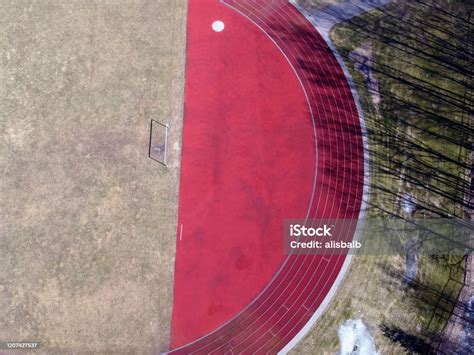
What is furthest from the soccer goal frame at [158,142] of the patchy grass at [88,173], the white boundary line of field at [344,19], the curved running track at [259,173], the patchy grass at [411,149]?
the patchy grass at [411,149]

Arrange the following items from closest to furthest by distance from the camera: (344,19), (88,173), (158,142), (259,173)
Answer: (259,173)
(88,173)
(158,142)
(344,19)

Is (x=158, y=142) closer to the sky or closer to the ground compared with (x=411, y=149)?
closer to the ground

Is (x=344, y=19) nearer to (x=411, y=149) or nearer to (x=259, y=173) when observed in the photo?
(x=411, y=149)

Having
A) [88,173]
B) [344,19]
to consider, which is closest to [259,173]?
[88,173]

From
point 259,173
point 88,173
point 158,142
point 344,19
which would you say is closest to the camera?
point 259,173

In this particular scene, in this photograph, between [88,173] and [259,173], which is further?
[88,173]

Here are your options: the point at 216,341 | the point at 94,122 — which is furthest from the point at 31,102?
the point at 216,341

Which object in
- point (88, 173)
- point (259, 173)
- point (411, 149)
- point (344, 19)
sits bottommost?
point (88, 173)

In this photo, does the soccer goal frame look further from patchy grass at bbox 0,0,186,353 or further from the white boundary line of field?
the white boundary line of field
